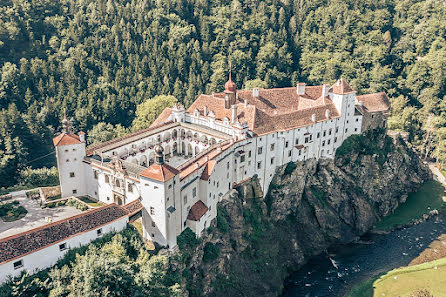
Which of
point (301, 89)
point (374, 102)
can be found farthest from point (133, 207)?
point (374, 102)

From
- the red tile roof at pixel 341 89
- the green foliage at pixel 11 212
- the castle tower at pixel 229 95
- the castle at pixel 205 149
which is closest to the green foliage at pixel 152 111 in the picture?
the castle at pixel 205 149

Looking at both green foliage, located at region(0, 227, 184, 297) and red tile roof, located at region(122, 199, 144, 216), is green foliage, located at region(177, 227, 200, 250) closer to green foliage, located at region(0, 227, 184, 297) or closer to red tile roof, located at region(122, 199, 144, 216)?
green foliage, located at region(0, 227, 184, 297)

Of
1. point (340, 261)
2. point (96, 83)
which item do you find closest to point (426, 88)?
point (340, 261)

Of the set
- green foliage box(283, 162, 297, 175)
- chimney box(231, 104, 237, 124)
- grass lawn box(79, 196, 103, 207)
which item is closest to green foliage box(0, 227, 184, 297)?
grass lawn box(79, 196, 103, 207)

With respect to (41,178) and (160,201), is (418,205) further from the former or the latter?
(41,178)

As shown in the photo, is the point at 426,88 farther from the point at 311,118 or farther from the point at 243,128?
the point at 243,128

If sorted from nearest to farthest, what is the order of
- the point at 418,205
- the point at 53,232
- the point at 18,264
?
the point at 18,264
the point at 53,232
the point at 418,205
